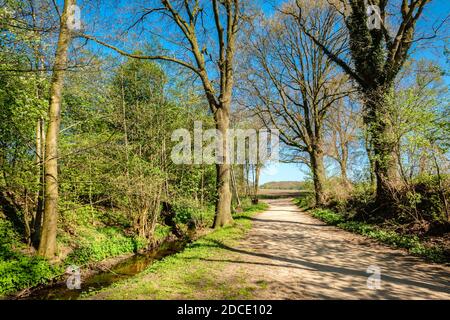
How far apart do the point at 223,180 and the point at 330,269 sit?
6.53 meters

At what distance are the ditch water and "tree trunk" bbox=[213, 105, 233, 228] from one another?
193 cm

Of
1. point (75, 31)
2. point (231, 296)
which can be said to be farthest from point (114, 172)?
point (231, 296)

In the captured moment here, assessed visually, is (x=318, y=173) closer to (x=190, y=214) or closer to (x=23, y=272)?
(x=190, y=214)

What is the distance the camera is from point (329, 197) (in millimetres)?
18016

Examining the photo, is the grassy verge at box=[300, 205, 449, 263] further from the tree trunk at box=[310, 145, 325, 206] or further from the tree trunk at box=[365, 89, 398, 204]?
the tree trunk at box=[310, 145, 325, 206]

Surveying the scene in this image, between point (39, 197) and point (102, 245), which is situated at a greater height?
point (39, 197)

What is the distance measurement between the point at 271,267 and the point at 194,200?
7718 mm

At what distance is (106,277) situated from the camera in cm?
752

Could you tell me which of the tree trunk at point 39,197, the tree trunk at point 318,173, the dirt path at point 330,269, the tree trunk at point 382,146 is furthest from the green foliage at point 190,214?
the tree trunk at point 318,173

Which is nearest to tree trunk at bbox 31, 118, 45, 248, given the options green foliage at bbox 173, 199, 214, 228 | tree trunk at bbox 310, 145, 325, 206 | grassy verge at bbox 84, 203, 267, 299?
grassy verge at bbox 84, 203, 267, 299

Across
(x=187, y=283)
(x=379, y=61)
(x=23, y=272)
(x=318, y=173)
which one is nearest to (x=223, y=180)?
(x=187, y=283)

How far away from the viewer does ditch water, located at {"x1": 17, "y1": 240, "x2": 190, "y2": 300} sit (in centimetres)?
607

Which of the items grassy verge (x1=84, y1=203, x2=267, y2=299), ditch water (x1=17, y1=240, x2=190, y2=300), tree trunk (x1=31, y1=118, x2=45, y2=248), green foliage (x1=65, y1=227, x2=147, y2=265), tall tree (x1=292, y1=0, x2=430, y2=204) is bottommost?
ditch water (x1=17, y1=240, x2=190, y2=300)

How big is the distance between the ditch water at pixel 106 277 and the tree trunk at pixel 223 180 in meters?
1.93
